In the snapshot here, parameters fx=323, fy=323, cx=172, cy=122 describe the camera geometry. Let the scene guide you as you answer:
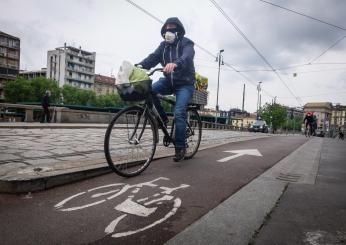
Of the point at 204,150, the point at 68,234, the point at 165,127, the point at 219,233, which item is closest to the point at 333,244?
the point at 219,233

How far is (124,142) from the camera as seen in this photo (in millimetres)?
4156

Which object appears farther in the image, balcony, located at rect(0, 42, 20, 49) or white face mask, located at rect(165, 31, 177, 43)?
balcony, located at rect(0, 42, 20, 49)

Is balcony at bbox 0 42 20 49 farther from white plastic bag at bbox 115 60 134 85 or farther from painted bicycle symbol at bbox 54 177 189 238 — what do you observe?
painted bicycle symbol at bbox 54 177 189 238

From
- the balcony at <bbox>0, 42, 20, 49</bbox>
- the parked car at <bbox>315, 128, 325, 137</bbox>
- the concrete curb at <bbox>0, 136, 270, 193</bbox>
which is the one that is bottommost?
the parked car at <bbox>315, 128, 325, 137</bbox>

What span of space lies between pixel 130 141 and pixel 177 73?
4.19ft

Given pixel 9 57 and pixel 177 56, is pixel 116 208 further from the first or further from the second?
pixel 9 57

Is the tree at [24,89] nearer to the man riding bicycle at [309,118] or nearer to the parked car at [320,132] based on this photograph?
the parked car at [320,132]

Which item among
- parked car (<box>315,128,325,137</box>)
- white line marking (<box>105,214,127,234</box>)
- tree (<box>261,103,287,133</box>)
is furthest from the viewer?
tree (<box>261,103,287,133</box>)

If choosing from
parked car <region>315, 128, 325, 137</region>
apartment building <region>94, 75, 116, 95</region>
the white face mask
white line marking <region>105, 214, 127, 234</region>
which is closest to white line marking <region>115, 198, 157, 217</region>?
white line marking <region>105, 214, 127, 234</region>

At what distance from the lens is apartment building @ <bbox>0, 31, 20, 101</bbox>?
8919 centimetres

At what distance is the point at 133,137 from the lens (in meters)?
4.27

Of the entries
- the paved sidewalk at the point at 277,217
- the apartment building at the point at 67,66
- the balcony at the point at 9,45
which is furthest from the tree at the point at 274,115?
the paved sidewalk at the point at 277,217

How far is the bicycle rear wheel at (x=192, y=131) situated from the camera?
5720mm

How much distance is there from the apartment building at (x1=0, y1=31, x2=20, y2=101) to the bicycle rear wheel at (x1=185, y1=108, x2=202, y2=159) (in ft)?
312
